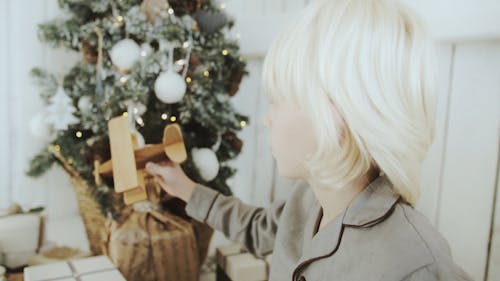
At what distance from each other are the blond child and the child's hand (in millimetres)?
353

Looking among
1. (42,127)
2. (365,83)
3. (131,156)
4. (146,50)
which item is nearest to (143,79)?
(146,50)

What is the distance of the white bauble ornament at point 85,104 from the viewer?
Answer: 109cm

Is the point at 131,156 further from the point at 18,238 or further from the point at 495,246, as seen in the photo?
the point at 495,246

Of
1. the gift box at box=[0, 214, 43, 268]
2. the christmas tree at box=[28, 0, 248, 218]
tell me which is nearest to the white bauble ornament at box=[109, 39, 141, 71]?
the christmas tree at box=[28, 0, 248, 218]

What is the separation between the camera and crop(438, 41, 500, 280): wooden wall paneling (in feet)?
2.88

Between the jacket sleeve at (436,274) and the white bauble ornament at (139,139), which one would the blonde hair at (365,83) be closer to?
the jacket sleeve at (436,274)

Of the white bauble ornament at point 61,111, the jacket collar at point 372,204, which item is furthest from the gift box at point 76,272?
the jacket collar at point 372,204

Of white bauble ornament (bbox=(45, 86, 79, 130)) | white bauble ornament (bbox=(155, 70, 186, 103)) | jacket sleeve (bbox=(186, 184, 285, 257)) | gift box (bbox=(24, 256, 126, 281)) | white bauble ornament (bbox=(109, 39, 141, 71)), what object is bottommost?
gift box (bbox=(24, 256, 126, 281))

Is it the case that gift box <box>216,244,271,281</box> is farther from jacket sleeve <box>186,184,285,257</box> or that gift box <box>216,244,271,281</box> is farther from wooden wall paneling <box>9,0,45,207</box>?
wooden wall paneling <box>9,0,45,207</box>

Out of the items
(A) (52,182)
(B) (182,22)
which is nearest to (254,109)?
(B) (182,22)

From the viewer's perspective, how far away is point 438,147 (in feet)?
3.21

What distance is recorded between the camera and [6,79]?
143cm

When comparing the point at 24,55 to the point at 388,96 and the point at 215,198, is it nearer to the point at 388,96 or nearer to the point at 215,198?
the point at 215,198

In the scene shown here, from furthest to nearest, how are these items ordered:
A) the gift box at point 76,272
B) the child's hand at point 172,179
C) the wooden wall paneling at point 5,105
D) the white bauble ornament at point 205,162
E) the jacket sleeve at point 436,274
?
1. the wooden wall paneling at point 5,105
2. the white bauble ornament at point 205,162
3. the child's hand at point 172,179
4. the gift box at point 76,272
5. the jacket sleeve at point 436,274
